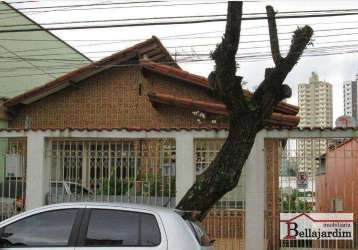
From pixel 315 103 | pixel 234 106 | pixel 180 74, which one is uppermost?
pixel 315 103

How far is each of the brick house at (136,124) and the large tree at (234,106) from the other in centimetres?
188

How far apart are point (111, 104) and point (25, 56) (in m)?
9.01

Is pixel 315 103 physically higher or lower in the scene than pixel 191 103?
higher

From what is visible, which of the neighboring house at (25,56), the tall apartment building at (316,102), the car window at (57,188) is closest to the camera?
the car window at (57,188)

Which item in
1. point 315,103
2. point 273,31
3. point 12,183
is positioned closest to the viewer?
point 273,31

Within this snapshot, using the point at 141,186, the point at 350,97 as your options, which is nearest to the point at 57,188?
the point at 141,186

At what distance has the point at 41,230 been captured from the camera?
21.1 ft

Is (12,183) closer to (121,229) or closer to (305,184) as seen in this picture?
(305,184)

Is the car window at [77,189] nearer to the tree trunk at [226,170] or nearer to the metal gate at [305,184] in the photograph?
the tree trunk at [226,170]

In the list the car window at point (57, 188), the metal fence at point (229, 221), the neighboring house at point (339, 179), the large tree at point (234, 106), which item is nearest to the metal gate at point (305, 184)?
the neighboring house at point (339, 179)

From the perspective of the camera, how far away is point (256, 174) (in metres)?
10.4

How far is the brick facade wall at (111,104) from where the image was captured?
641 inches

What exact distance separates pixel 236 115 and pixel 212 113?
6681 mm

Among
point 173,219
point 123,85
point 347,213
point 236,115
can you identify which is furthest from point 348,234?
point 123,85
